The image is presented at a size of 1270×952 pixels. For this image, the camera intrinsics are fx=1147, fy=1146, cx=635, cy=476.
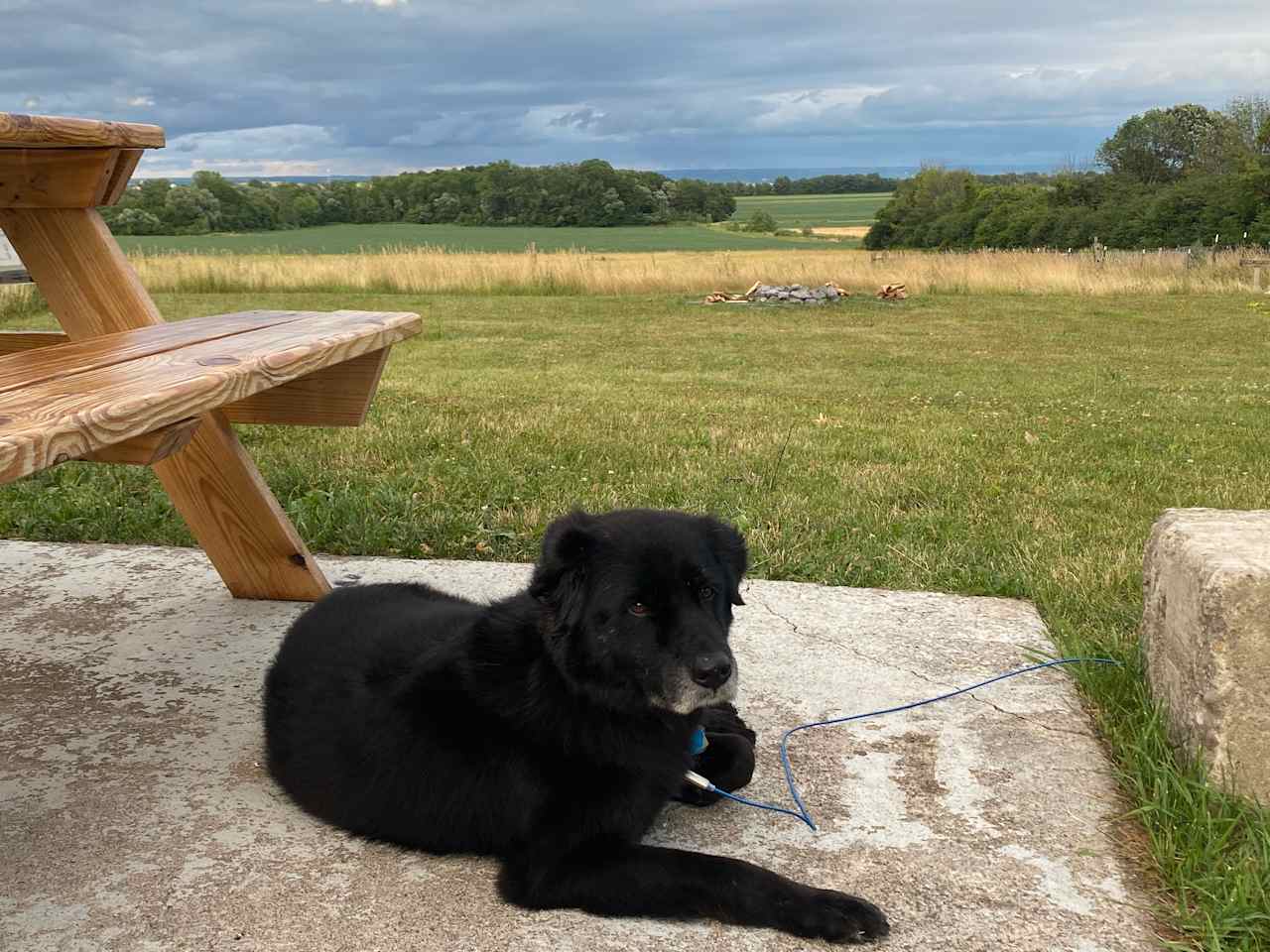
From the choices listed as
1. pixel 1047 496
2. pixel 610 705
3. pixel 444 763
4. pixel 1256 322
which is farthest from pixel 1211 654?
pixel 1256 322

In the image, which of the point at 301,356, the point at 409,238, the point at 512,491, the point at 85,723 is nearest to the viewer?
the point at 301,356

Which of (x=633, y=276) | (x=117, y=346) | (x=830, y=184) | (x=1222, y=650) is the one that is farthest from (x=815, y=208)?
(x=1222, y=650)

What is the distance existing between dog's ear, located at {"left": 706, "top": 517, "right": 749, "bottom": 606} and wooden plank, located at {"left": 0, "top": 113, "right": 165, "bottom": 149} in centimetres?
188

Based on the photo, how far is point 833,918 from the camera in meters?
2.12

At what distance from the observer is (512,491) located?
529 centimetres

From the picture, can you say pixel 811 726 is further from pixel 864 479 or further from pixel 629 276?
pixel 629 276

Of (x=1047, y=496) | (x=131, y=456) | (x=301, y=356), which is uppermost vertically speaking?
(x=301, y=356)

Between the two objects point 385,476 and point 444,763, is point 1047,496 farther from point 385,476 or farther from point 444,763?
point 444,763

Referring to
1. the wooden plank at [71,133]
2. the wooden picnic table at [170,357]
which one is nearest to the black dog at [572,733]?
the wooden picnic table at [170,357]

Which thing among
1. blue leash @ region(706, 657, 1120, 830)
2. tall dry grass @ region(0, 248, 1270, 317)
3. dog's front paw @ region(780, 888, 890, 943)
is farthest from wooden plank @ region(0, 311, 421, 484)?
tall dry grass @ region(0, 248, 1270, 317)

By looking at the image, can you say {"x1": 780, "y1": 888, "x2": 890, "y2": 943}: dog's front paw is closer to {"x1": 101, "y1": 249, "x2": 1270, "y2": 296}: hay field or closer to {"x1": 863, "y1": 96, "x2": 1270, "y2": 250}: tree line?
{"x1": 101, "y1": 249, "x2": 1270, "y2": 296}: hay field

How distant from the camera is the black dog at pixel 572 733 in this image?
86.4 inches

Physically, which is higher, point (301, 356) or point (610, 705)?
point (301, 356)

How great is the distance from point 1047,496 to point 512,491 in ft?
8.49
